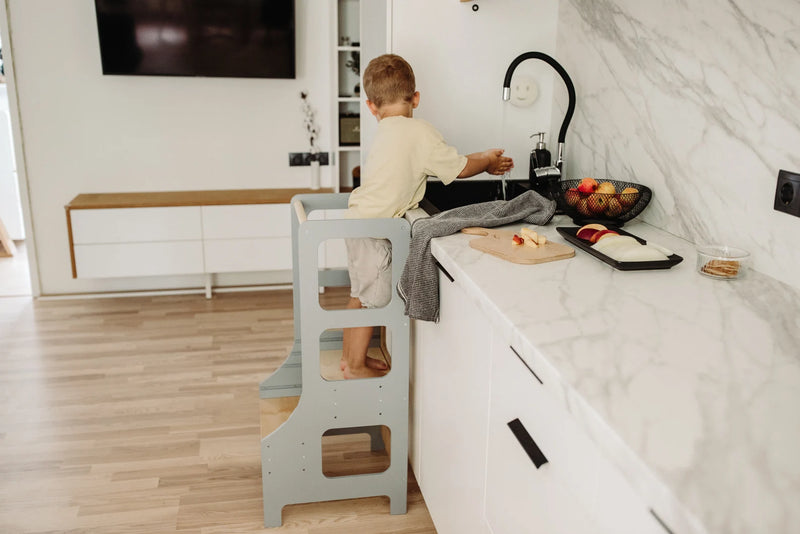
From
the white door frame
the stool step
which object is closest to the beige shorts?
the stool step

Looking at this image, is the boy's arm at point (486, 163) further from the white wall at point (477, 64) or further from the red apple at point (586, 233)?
the red apple at point (586, 233)

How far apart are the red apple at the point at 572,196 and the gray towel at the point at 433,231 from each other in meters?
0.05

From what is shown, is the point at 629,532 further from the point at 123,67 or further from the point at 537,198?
the point at 123,67

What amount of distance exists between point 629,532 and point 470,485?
0.73 meters

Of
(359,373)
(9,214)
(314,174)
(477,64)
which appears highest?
(477,64)

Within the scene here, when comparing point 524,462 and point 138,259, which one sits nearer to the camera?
point 524,462

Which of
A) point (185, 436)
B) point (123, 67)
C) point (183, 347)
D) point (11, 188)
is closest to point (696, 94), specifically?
point (185, 436)

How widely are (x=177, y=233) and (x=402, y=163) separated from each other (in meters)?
2.15

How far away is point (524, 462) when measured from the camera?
1203 mm

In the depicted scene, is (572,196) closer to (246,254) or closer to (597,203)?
(597,203)

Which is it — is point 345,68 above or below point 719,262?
above

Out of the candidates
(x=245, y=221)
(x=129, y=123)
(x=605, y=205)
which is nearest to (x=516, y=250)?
(x=605, y=205)

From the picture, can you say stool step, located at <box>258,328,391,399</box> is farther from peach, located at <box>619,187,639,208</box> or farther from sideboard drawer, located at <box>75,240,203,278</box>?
sideboard drawer, located at <box>75,240,203,278</box>

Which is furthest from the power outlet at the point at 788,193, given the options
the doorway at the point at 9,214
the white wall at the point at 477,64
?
the doorway at the point at 9,214
